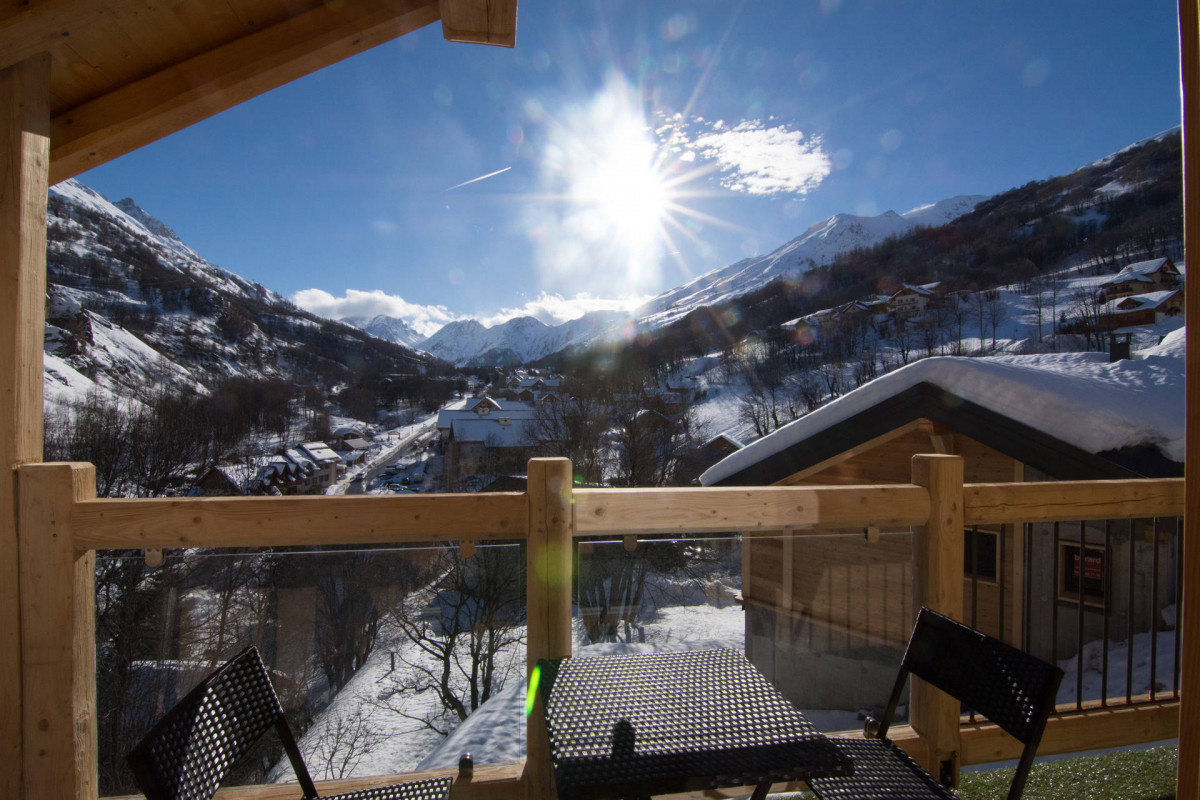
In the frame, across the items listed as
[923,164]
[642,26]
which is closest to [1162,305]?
[923,164]

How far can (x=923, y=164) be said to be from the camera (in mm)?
29172

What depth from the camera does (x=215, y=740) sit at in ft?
3.99

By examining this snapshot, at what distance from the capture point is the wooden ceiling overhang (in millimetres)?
1788

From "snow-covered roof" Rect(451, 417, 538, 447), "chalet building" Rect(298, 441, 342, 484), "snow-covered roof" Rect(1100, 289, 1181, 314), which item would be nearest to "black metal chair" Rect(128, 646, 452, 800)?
"snow-covered roof" Rect(451, 417, 538, 447)

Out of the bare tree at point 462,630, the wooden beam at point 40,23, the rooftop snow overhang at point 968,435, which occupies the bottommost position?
the bare tree at point 462,630

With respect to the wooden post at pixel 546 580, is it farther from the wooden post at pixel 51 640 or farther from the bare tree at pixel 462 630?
the wooden post at pixel 51 640

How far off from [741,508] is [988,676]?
708mm

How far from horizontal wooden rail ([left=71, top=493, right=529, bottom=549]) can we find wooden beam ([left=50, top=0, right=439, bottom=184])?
119 cm

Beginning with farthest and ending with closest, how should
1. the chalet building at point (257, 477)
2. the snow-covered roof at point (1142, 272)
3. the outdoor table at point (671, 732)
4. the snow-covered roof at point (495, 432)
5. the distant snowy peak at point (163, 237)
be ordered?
the distant snowy peak at point (163, 237) → the snow-covered roof at point (1142, 272) → the snow-covered roof at point (495, 432) → the chalet building at point (257, 477) → the outdoor table at point (671, 732)

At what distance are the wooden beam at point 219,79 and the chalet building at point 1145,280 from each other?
60.3 m

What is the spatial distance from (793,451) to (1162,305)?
4626 cm

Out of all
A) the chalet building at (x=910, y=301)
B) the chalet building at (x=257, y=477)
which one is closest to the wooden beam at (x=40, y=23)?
the chalet building at (x=257, y=477)

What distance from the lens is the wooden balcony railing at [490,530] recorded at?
155 cm

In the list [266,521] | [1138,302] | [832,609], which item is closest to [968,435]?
[832,609]
